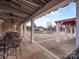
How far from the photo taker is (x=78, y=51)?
88.9 inches

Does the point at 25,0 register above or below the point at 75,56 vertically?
above

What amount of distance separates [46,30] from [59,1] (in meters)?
19.1

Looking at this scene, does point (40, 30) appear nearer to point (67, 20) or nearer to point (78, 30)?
point (67, 20)

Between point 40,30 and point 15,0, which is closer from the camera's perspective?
point 15,0

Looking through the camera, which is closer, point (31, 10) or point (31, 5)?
point (31, 5)

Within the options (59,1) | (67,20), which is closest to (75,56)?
(59,1)

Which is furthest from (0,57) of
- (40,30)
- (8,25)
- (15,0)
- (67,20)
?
(40,30)

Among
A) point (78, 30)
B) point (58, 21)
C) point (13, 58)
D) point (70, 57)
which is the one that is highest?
point (58, 21)

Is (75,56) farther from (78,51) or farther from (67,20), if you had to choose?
(67,20)

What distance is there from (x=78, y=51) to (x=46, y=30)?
2016cm

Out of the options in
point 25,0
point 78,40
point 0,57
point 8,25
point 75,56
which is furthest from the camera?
point 8,25

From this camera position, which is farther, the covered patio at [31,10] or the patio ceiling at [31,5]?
the covered patio at [31,10]

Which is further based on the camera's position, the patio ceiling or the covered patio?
the covered patio

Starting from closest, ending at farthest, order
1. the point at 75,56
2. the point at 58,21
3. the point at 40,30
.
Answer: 1. the point at 75,56
2. the point at 58,21
3. the point at 40,30
